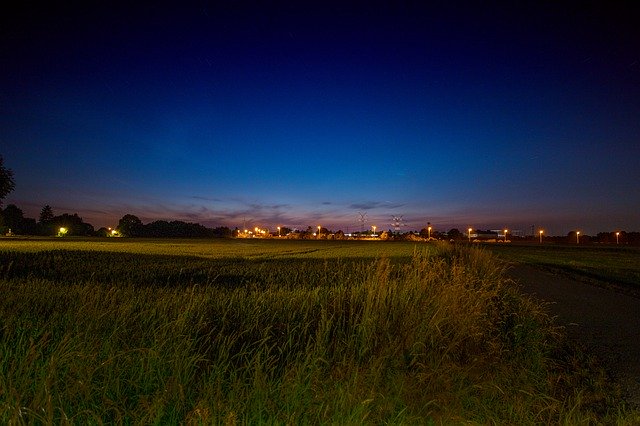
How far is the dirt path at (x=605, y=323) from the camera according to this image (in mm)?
5168

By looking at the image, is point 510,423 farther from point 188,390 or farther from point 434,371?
point 188,390

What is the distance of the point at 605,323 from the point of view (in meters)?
7.74

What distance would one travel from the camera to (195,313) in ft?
19.3

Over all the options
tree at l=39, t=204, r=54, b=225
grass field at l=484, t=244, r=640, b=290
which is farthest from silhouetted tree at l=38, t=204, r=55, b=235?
grass field at l=484, t=244, r=640, b=290

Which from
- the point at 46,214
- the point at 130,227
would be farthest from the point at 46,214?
the point at 130,227

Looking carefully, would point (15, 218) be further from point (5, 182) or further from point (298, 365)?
point (298, 365)

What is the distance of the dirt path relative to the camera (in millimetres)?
5168

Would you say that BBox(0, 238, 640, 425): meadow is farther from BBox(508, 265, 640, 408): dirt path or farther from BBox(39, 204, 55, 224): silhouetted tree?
BBox(39, 204, 55, 224): silhouetted tree

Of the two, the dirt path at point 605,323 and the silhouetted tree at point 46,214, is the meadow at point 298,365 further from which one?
the silhouetted tree at point 46,214

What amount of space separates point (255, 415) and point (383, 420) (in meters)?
1.06

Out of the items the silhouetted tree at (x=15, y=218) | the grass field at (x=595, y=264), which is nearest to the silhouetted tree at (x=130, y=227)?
the silhouetted tree at (x=15, y=218)

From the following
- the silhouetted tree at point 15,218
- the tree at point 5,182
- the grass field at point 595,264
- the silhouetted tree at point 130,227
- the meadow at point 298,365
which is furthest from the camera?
the silhouetted tree at point 130,227

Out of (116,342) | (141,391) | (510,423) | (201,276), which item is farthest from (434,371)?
(201,276)

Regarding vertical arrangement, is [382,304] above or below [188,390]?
above
